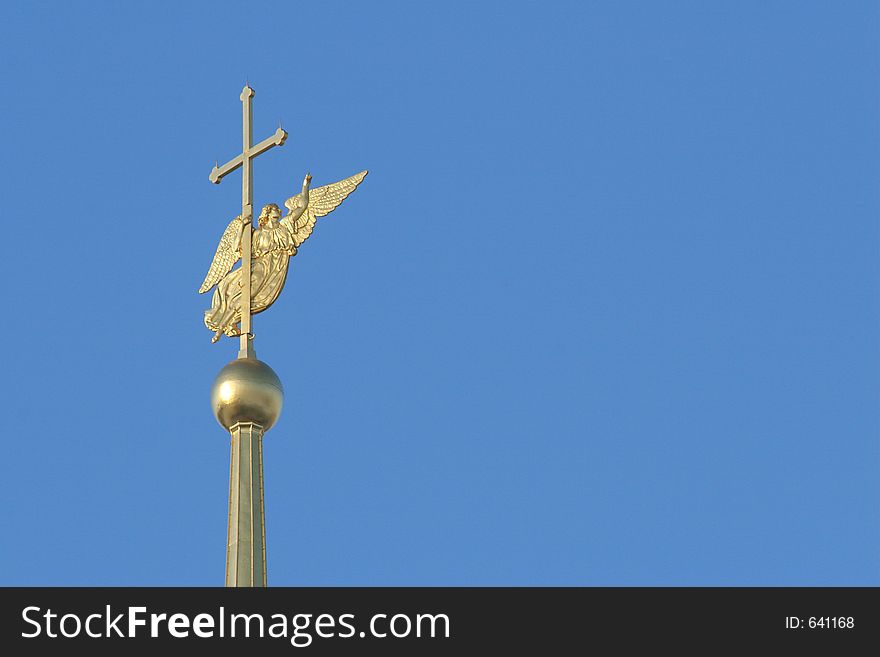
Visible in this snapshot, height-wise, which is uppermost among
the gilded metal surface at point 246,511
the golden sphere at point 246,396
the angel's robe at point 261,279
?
the angel's robe at point 261,279

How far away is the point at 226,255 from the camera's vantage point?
3872 cm

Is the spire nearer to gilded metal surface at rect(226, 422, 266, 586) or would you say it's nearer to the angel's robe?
gilded metal surface at rect(226, 422, 266, 586)

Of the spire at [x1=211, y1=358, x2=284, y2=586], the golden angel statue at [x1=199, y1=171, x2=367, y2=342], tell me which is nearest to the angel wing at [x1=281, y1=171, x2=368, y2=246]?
the golden angel statue at [x1=199, y1=171, x2=367, y2=342]

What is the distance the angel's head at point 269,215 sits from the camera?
38.2 metres

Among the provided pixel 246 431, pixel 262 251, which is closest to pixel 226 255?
pixel 262 251

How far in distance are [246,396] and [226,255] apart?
11.2ft

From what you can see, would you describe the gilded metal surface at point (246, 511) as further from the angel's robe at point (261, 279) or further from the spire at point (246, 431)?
the angel's robe at point (261, 279)

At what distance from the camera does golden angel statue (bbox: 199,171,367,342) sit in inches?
1490

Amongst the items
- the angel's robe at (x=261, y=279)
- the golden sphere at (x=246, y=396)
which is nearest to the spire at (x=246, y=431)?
the golden sphere at (x=246, y=396)
